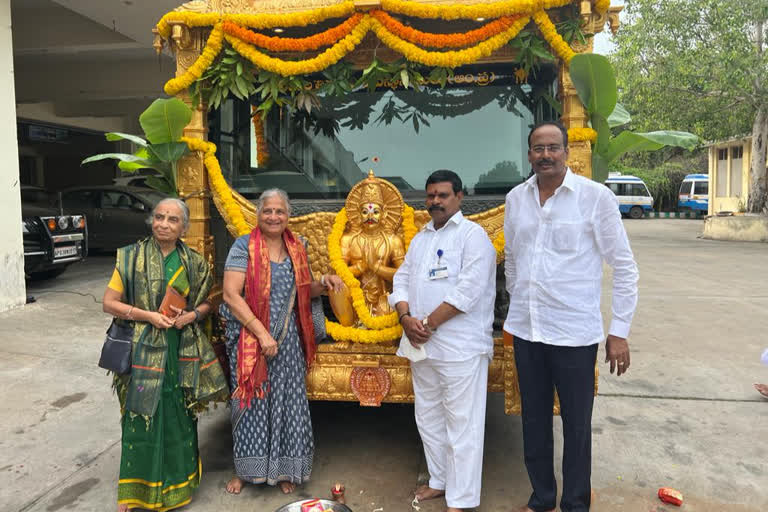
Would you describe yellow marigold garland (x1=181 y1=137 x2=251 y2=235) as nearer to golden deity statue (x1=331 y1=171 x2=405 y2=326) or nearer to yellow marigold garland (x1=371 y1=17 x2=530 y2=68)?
golden deity statue (x1=331 y1=171 x2=405 y2=326)

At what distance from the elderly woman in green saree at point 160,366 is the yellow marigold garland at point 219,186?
0.63 meters

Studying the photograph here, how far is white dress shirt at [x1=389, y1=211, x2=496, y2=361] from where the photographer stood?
8.87 feet

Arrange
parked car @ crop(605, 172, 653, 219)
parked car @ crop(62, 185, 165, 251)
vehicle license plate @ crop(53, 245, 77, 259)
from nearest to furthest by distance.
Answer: vehicle license plate @ crop(53, 245, 77, 259)
parked car @ crop(62, 185, 165, 251)
parked car @ crop(605, 172, 653, 219)

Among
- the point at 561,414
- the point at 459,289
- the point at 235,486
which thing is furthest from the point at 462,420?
the point at 235,486

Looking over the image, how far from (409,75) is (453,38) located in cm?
37

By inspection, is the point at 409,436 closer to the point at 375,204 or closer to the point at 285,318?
the point at 285,318

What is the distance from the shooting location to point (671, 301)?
8.21 m

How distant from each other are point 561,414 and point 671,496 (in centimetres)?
84

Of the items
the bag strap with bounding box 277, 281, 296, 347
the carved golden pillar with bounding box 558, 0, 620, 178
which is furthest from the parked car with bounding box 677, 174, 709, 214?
the bag strap with bounding box 277, 281, 296, 347

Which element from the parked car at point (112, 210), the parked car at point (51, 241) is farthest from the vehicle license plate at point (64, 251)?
the parked car at point (112, 210)

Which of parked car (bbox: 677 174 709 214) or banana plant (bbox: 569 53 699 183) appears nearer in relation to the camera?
banana plant (bbox: 569 53 699 183)

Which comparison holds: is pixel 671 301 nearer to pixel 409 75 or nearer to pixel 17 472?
pixel 409 75

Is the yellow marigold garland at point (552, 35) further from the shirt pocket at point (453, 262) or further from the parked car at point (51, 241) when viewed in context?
the parked car at point (51, 241)

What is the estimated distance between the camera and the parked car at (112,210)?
12.2 metres
